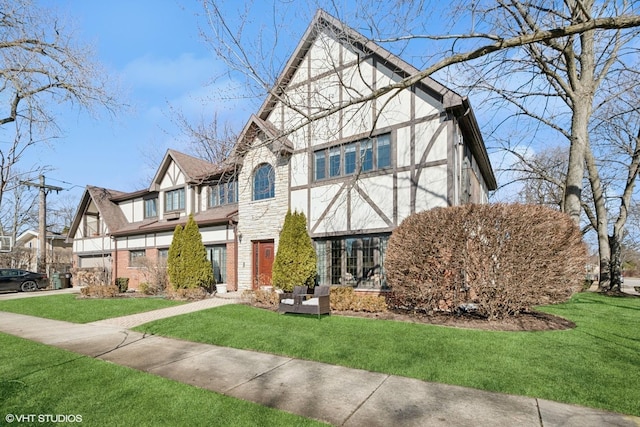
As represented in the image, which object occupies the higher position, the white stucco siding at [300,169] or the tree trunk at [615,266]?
the white stucco siding at [300,169]

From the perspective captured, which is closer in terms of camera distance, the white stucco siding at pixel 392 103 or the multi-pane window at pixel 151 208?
the white stucco siding at pixel 392 103

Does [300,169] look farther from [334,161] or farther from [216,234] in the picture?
[216,234]

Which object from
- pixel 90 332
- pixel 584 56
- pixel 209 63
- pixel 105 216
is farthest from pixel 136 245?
pixel 584 56

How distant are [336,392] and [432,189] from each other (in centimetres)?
787

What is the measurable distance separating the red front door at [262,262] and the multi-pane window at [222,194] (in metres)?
3.77

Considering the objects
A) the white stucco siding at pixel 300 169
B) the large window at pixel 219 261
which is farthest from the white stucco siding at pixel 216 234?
the white stucco siding at pixel 300 169

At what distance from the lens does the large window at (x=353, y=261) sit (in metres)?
11.9

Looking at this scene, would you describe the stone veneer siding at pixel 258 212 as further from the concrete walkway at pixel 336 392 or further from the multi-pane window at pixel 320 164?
the concrete walkway at pixel 336 392

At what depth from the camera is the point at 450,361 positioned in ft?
18.0

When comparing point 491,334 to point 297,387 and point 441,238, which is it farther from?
point 297,387

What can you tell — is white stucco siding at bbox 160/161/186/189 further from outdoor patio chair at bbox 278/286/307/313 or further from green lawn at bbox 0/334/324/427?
green lawn at bbox 0/334/324/427

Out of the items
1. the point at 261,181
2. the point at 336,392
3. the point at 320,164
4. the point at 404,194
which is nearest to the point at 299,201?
the point at 320,164

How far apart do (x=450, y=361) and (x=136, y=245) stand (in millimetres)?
20413

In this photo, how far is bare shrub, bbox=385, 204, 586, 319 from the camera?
7.68 meters
